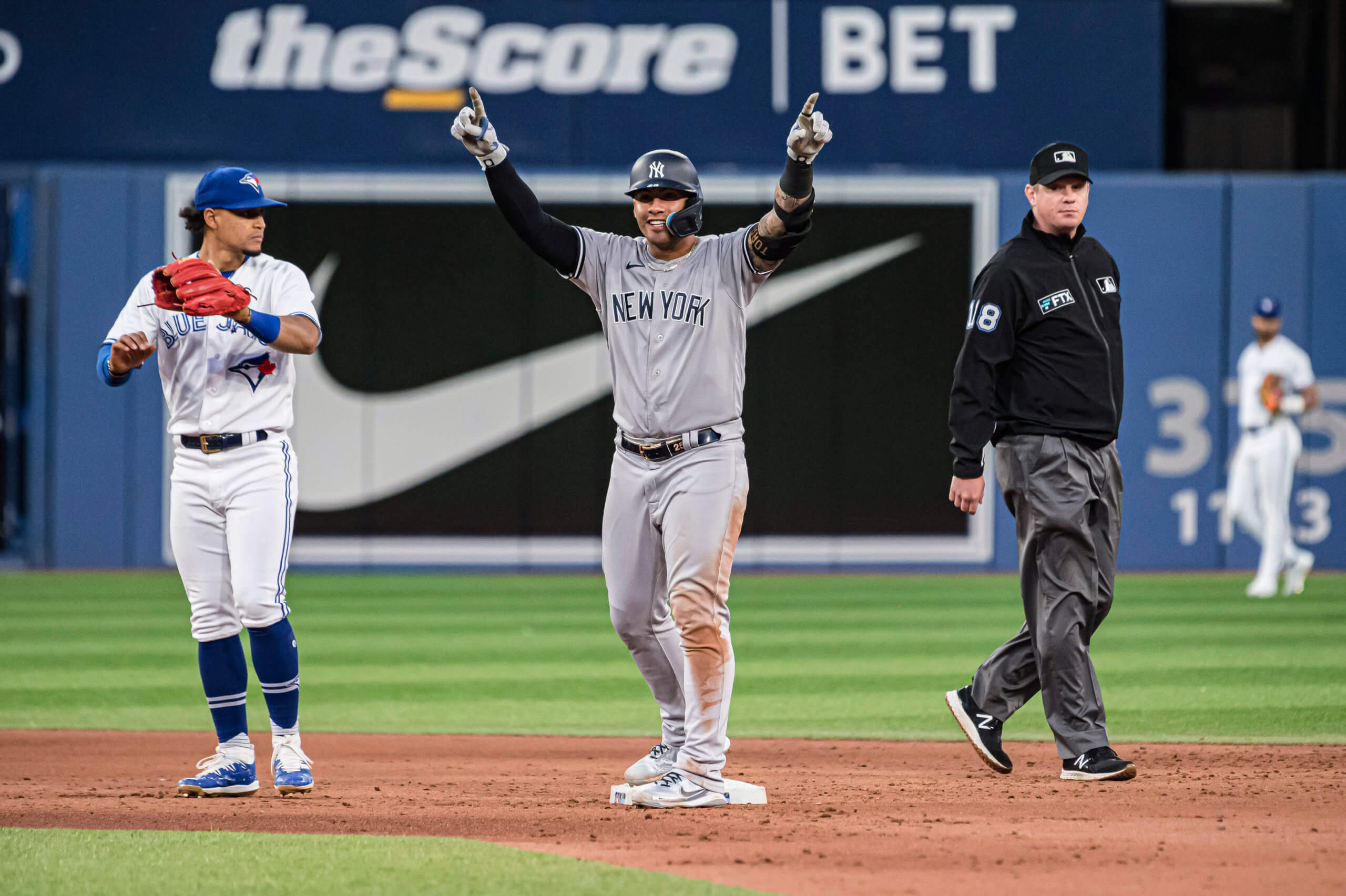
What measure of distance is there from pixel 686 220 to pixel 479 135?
0.70m

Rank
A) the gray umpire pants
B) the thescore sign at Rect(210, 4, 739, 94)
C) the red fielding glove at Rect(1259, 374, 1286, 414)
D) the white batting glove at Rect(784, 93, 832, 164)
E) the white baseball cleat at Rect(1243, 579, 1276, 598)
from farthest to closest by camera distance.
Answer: the thescore sign at Rect(210, 4, 739, 94) < the white baseball cleat at Rect(1243, 579, 1276, 598) < the red fielding glove at Rect(1259, 374, 1286, 414) < the gray umpire pants < the white batting glove at Rect(784, 93, 832, 164)

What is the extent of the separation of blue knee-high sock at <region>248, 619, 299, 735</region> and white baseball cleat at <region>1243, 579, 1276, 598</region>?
30.9ft

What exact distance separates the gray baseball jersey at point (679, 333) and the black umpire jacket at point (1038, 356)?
2.72 ft

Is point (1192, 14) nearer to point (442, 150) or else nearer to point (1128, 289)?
point (1128, 289)

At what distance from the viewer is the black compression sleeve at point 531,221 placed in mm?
5246

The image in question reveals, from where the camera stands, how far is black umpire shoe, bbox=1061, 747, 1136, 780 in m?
5.40

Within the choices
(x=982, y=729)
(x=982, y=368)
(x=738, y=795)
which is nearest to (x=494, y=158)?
(x=982, y=368)

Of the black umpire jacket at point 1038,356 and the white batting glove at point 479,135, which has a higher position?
the white batting glove at point 479,135

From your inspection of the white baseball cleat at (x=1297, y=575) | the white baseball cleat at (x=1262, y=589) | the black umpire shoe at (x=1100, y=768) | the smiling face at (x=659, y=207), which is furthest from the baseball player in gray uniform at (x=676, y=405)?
the white baseball cleat at (x=1297, y=575)

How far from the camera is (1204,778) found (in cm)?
555

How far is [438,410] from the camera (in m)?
15.3

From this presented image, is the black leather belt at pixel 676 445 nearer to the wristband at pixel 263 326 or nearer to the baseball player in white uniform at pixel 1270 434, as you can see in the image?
the wristband at pixel 263 326

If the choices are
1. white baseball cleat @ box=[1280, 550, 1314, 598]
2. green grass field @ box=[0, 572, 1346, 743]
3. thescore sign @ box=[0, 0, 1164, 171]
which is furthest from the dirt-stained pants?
thescore sign @ box=[0, 0, 1164, 171]

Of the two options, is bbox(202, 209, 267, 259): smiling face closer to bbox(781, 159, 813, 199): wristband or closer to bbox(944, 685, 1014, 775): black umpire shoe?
bbox(781, 159, 813, 199): wristband
